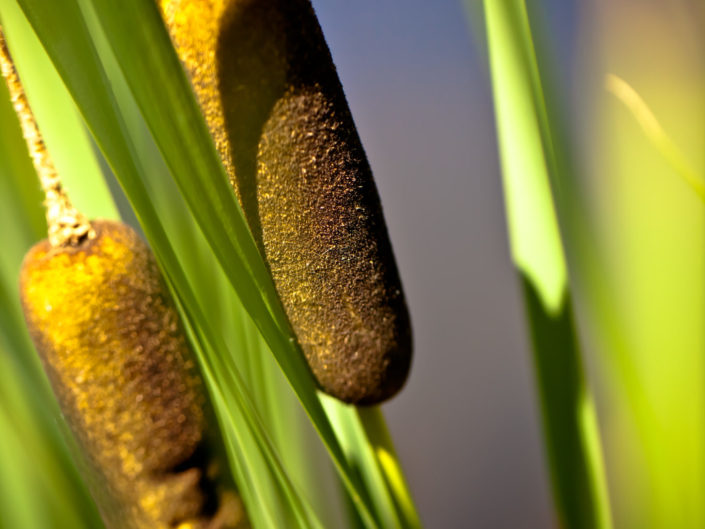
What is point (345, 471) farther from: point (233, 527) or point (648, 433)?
point (648, 433)

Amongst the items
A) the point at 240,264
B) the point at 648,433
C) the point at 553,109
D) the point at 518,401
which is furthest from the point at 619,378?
the point at 518,401

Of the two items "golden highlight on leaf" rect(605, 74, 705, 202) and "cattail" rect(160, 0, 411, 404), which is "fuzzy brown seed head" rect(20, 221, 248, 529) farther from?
"golden highlight on leaf" rect(605, 74, 705, 202)

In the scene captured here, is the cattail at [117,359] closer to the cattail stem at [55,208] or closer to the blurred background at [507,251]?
the cattail stem at [55,208]

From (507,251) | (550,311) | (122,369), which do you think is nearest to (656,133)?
(550,311)

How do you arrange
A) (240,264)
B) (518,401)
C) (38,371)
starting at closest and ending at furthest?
(240,264), (38,371), (518,401)

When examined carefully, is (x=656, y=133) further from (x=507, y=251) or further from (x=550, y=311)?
(x=507, y=251)

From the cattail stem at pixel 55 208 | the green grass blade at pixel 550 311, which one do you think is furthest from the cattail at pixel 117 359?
the green grass blade at pixel 550 311
